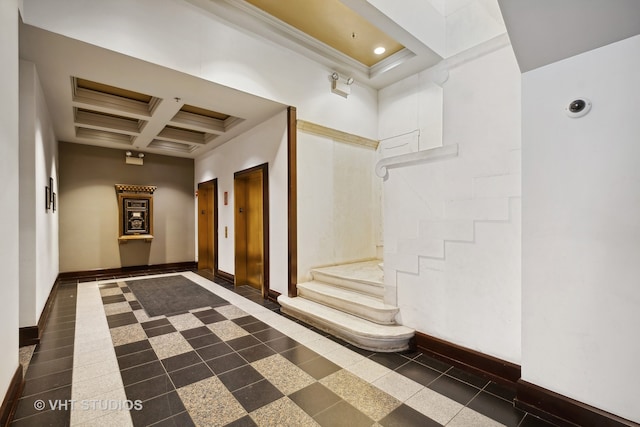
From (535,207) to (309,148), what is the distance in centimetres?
337

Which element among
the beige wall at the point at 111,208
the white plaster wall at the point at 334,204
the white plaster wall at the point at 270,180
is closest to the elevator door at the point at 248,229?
the white plaster wall at the point at 270,180

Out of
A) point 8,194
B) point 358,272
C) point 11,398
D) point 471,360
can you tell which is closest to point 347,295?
point 358,272

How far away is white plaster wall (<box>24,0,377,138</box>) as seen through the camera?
2.97m

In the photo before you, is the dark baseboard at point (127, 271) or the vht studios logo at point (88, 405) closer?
the vht studios logo at point (88, 405)

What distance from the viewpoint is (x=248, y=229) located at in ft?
19.9

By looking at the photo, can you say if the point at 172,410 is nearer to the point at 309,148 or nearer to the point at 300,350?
the point at 300,350

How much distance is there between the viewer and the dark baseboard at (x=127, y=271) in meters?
6.64

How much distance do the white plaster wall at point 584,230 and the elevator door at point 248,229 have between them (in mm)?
4594

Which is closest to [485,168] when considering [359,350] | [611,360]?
[611,360]

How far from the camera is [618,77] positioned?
1.78 m

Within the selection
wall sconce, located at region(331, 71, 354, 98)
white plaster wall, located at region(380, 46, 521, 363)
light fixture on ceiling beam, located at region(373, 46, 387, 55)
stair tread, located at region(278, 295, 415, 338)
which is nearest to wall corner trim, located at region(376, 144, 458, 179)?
white plaster wall, located at region(380, 46, 521, 363)

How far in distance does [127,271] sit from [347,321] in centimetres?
635

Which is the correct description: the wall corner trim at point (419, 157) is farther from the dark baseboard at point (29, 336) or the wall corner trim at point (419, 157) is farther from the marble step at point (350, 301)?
the dark baseboard at point (29, 336)

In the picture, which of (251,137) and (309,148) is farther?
(251,137)
